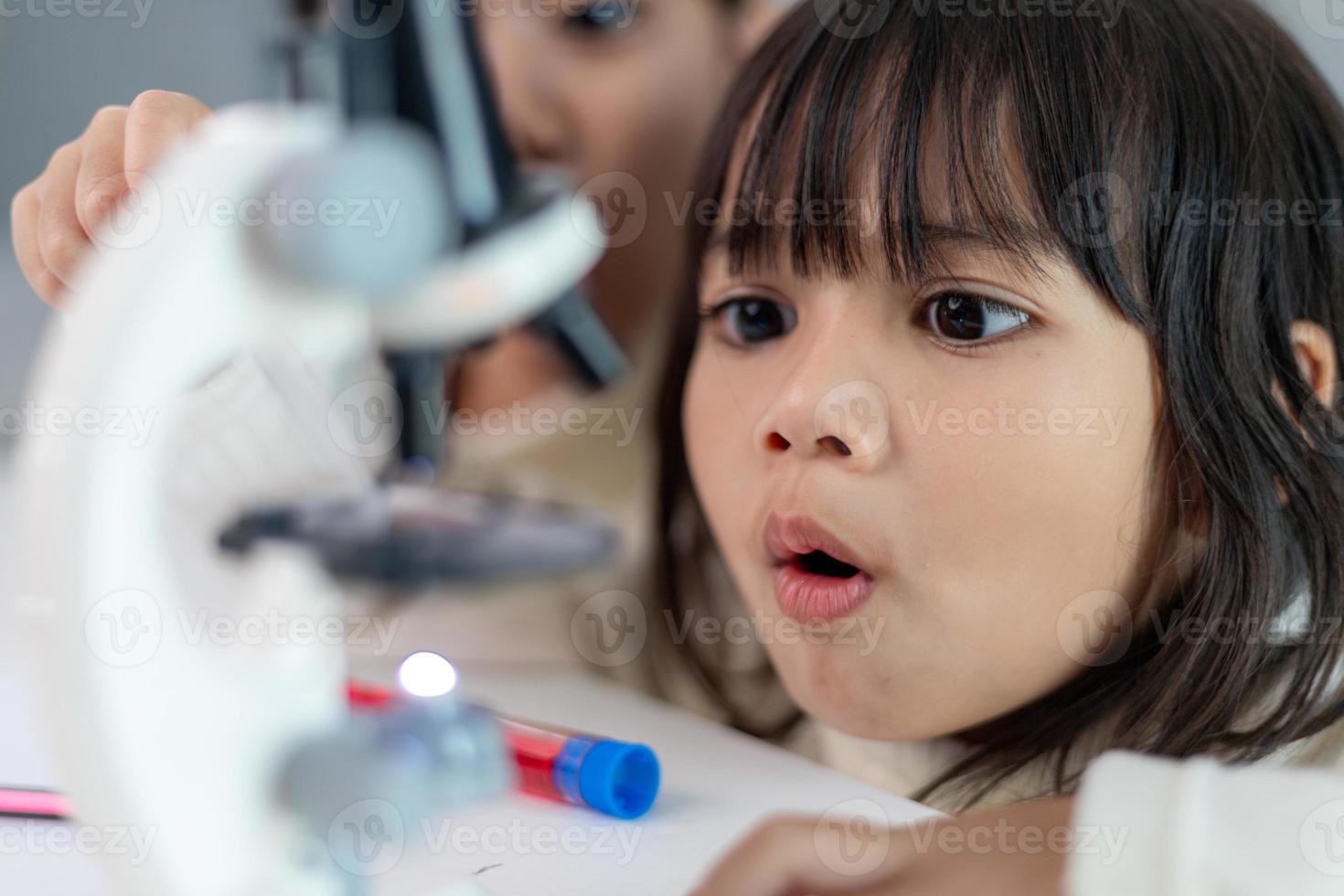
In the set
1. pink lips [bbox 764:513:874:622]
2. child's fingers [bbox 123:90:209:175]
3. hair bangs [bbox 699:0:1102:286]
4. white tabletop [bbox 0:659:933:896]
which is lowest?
white tabletop [bbox 0:659:933:896]

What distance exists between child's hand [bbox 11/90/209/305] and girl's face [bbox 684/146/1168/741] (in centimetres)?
28

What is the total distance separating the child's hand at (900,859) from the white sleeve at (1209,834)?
0.13 ft

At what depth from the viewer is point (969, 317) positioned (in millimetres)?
498

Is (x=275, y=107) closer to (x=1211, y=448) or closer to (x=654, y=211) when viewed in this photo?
(x=1211, y=448)

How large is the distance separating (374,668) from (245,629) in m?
0.44

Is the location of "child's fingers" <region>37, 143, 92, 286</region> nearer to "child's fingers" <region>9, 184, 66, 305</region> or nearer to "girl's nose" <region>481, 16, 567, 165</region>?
"child's fingers" <region>9, 184, 66, 305</region>

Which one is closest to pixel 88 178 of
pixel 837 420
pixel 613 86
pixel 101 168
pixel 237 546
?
pixel 101 168

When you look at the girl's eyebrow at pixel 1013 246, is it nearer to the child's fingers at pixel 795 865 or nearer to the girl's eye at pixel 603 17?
the child's fingers at pixel 795 865

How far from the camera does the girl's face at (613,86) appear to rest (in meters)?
0.83

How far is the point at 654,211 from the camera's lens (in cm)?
85

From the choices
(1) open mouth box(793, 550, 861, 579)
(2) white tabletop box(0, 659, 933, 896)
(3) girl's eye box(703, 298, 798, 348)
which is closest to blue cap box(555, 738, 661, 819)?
(2) white tabletop box(0, 659, 933, 896)

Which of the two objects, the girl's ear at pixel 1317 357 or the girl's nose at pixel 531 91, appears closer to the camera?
the girl's ear at pixel 1317 357

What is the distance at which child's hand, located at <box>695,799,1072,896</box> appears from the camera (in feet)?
1.21

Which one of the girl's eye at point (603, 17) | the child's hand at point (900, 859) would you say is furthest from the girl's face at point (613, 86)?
the child's hand at point (900, 859)
